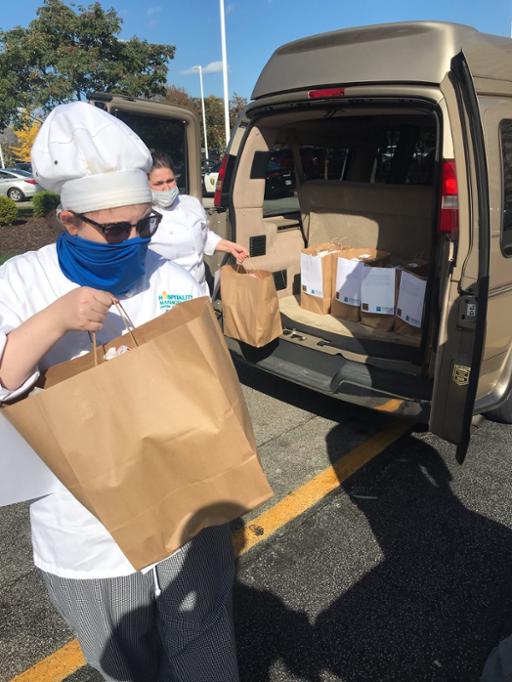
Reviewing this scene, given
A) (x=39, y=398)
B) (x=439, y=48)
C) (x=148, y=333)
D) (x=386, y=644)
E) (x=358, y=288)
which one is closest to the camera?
(x=39, y=398)

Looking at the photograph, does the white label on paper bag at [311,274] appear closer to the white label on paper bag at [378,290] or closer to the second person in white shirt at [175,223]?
the white label on paper bag at [378,290]

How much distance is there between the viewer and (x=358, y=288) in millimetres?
4035

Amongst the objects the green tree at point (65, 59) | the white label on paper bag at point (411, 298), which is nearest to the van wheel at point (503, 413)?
the white label on paper bag at point (411, 298)

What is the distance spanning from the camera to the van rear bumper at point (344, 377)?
2.75m

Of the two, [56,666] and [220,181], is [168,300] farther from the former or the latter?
[220,181]

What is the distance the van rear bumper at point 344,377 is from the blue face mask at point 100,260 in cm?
191

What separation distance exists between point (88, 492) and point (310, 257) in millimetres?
3443

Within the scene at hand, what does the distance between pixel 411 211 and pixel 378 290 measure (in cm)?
83

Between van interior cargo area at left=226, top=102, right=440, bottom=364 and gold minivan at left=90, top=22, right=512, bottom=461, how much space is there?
0.02 meters

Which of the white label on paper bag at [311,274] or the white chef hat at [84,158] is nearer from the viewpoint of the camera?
the white chef hat at [84,158]

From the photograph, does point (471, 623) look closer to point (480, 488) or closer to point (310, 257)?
point (480, 488)

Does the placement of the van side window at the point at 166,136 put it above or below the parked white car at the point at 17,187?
above

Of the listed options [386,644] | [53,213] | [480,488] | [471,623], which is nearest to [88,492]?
[53,213]

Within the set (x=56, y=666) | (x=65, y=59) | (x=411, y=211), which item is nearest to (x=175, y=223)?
(x=411, y=211)
